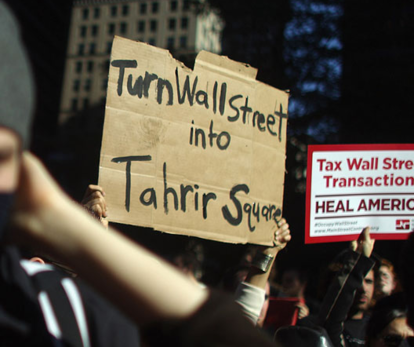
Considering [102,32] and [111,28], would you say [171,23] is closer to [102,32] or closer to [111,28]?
[111,28]

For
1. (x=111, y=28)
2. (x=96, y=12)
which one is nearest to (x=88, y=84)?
(x=111, y=28)

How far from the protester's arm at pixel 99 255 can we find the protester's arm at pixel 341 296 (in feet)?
6.08

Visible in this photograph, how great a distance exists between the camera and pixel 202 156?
2.68 m

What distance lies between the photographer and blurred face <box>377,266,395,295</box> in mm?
3916

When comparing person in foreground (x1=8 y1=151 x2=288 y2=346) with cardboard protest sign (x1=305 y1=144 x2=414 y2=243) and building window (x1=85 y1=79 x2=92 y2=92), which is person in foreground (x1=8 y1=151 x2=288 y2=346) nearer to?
cardboard protest sign (x1=305 y1=144 x2=414 y2=243)

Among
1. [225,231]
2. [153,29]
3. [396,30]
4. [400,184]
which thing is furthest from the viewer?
[153,29]

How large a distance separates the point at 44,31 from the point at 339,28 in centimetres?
6086

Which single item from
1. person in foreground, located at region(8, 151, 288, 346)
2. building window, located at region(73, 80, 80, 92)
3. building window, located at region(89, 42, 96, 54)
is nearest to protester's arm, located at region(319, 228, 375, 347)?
person in foreground, located at region(8, 151, 288, 346)

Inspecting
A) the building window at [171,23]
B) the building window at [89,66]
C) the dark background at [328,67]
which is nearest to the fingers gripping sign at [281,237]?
the dark background at [328,67]

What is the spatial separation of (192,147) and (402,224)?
1.42 m

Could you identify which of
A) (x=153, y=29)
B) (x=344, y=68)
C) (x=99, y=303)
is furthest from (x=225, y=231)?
(x=153, y=29)

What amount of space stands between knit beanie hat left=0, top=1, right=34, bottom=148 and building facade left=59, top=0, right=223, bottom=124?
86880mm

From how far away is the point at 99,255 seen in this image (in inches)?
29.6

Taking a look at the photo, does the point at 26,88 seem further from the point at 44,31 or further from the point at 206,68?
the point at 44,31
